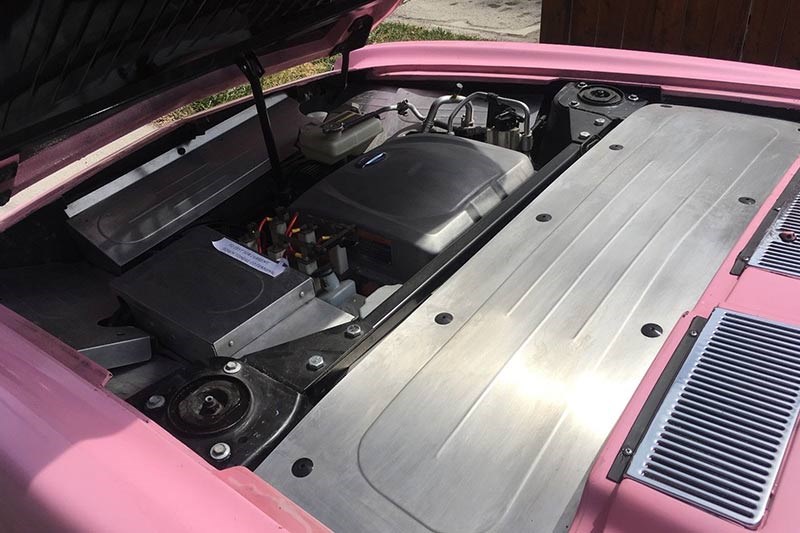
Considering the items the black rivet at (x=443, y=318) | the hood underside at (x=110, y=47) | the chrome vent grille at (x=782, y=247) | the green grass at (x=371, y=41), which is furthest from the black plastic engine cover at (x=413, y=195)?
the green grass at (x=371, y=41)

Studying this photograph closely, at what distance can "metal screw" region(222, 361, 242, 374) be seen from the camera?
1233 mm

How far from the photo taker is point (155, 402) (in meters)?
1.19

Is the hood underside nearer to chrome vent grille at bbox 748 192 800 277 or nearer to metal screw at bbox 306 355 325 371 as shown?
metal screw at bbox 306 355 325 371

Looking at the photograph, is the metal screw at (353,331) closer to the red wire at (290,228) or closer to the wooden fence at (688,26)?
the red wire at (290,228)

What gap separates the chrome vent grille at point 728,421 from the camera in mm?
895

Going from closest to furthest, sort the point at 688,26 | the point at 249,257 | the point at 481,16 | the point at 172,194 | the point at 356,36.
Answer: the point at 249,257 → the point at 172,194 → the point at 356,36 → the point at 688,26 → the point at 481,16

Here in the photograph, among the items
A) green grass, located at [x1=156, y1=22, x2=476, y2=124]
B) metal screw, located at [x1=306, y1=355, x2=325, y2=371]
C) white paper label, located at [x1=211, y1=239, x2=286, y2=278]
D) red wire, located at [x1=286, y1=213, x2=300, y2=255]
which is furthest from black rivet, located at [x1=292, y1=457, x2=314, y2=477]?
green grass, located at [x1=156, y1=22, x2=476, y2=124]

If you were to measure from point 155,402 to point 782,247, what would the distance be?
117 centimetres

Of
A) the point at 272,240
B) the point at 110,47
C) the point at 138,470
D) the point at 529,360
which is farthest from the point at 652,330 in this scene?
the point at 110,47

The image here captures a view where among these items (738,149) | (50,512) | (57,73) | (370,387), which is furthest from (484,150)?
(50,512)

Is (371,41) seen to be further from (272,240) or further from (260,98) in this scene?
(272,240)

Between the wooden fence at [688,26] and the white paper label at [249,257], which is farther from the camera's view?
the wooden fence at [688,26]

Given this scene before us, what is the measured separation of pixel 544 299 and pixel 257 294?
1.87 feet

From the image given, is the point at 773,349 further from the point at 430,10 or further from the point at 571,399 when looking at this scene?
the point at 430,10
